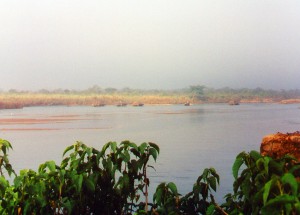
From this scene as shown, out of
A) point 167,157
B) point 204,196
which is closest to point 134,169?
point 204,196

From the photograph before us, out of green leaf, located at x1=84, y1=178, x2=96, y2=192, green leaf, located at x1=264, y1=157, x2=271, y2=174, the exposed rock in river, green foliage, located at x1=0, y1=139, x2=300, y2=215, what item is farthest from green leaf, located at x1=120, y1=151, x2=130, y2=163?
the exposed rock in river

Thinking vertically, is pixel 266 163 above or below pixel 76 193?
above

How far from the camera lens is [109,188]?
211 centimetres

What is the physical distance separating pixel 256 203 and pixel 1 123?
28.2 metres

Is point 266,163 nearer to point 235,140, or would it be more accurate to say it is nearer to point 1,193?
point 1,193

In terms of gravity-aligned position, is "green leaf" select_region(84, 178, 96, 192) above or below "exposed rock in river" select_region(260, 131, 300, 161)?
below

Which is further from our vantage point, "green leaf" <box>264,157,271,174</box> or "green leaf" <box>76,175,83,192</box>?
"green leaf" <box>76,175,83,192</box>

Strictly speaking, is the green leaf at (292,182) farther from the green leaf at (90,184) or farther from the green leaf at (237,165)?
the green leaf at (90,184)

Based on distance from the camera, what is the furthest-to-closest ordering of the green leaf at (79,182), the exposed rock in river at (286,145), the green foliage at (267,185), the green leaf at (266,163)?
the exposed rock in river at (286,145)
the green leaf at (79,182)
the green leaf at (266,163)
the green foliage at (267,185)

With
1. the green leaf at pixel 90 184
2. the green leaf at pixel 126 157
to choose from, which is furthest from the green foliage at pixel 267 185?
the green leaf at pixel 90 184

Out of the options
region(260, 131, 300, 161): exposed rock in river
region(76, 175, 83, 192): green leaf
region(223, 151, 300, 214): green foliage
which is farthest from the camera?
region(260, 131, 300, 161): exposed rock in river

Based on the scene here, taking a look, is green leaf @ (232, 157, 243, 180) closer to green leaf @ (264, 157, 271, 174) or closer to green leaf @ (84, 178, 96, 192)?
green leaf @ (264, 157, 271, 174)

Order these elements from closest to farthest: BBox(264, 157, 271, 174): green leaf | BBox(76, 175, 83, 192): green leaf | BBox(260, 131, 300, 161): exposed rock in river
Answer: BBox(264, 157, 271, 174): green leaf
BBox(76, 175, 83, 192): green leaf
BBox(260, 131, 300, 161): exposed rock in river

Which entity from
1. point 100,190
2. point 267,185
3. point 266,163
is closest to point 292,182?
point 267,185
